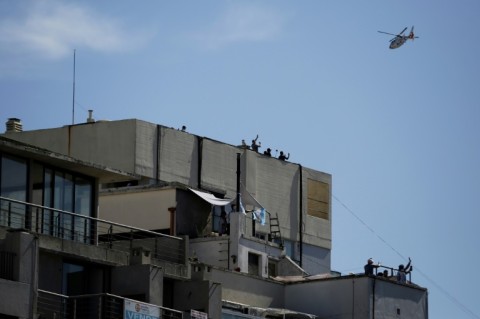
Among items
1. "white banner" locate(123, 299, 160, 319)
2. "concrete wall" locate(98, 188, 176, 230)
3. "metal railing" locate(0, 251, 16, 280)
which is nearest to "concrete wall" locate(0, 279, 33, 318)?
"metal railing" locate(0, 251, 16, 280)

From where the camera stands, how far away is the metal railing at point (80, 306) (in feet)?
199

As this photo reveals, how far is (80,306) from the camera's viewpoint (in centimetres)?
6275

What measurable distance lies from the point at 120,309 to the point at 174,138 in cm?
3881

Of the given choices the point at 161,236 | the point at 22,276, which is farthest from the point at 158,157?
the point at 22,276

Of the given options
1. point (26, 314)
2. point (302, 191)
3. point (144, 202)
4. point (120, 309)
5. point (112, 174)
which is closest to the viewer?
point (26, 314)

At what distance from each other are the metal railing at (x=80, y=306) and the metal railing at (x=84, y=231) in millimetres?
2396

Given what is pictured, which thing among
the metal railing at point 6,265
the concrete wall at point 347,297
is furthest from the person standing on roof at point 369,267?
the metal railing at point 6,265

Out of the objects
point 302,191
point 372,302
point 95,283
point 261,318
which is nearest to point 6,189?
point 95,283

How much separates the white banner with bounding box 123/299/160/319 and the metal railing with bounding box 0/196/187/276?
2.19 m

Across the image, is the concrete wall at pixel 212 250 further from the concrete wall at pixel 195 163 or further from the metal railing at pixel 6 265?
the metal railing at pixel 6 265

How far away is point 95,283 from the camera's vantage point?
64.9m

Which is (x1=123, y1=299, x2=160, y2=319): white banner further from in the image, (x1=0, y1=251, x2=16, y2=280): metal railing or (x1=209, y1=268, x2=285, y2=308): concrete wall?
(x1=209, y1=268, x2=285, y2=308): concrete wall

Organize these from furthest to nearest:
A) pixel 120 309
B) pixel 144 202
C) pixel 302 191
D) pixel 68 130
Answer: pixel 302 191 < pixel 68 130 < pixel 144 202 < pixel 120 309

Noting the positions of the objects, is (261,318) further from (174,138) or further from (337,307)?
(174,138)
